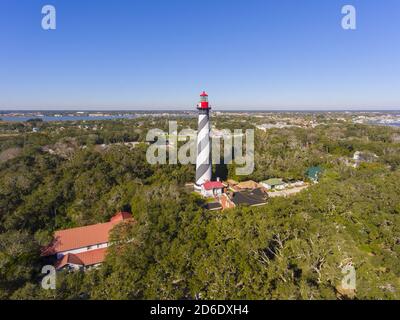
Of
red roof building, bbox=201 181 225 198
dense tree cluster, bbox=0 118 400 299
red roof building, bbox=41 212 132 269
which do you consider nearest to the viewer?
dense tree cluster, bbox=0 118 400 299

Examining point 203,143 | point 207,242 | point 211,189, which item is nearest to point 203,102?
point 203,143

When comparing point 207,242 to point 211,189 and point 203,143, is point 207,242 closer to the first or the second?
point 203,143

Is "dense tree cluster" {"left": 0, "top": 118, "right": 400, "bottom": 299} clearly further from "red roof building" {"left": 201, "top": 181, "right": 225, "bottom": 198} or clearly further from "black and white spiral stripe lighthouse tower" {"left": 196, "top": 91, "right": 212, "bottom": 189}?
"red roof building" {"left": 201, "top": 181, "right": 225, "bottom": 198}

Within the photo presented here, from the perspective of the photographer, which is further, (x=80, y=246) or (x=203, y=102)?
(x=203, y=102)

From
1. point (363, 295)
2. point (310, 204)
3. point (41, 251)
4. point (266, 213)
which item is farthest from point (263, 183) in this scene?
point (41, 251)

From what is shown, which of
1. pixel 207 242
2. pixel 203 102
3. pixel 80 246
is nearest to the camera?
pixel 207 242

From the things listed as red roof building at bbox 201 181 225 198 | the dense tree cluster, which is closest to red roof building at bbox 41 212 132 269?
the dense tree cluster

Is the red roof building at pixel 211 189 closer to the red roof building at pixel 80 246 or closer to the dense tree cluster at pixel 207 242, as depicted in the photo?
the dense tree cluster at pixel 207 242
